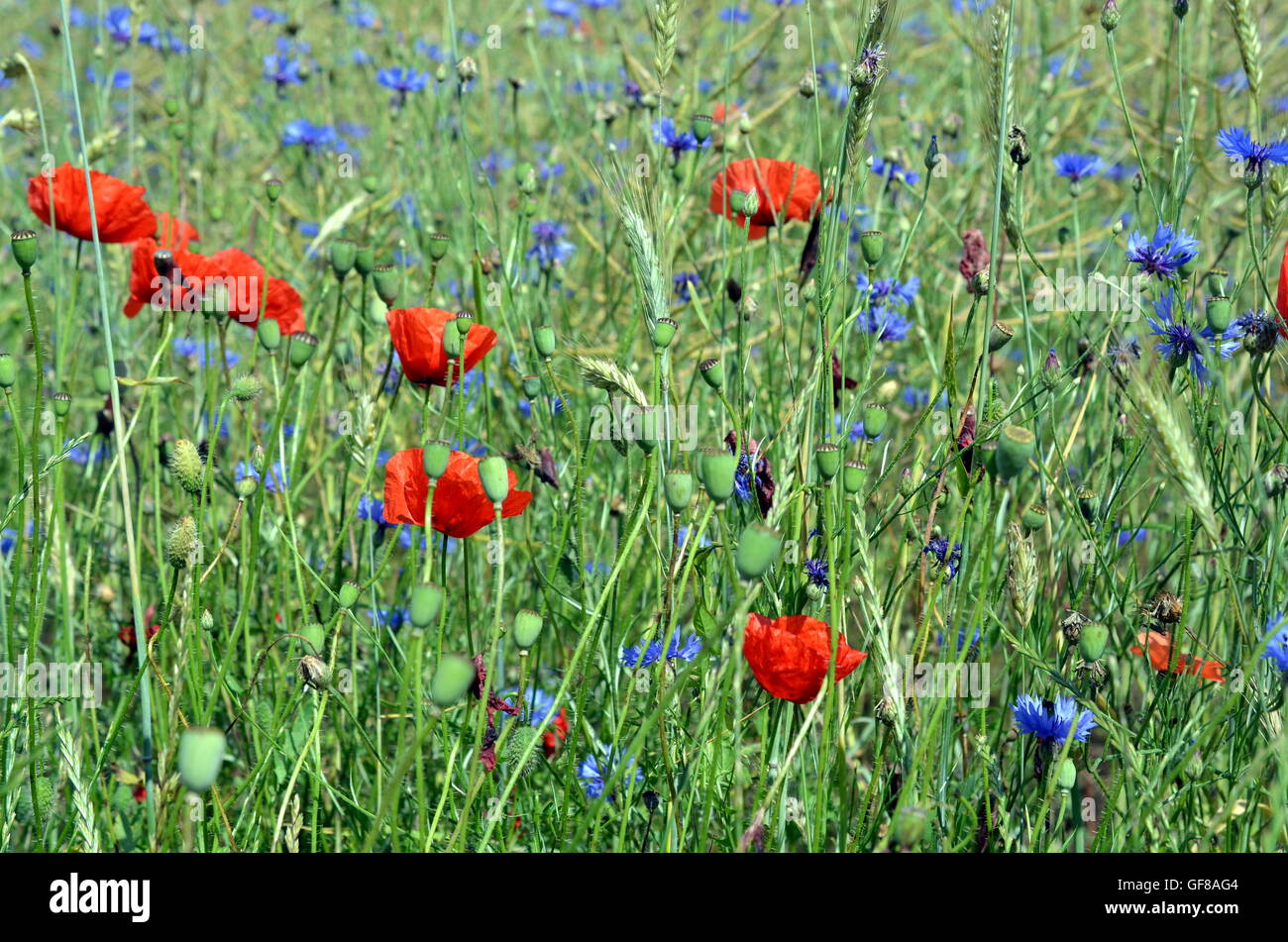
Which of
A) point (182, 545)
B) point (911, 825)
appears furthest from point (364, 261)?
point (911, 825)

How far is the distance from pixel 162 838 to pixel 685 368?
1.64 metres

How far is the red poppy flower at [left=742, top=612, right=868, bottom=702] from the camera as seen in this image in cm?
98

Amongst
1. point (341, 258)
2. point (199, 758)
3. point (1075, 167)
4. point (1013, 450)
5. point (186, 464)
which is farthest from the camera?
point (1075, 167)

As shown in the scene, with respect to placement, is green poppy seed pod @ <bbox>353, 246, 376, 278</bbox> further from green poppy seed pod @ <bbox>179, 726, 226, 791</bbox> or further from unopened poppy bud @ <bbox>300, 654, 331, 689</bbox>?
green poppy seed pod @ <bbox>179, 726, 226, 791</bbox>

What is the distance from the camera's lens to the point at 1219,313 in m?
1.13

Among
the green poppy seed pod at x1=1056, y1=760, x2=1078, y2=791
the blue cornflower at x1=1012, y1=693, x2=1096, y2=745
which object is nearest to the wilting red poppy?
the blue cornflower at x1=1012, y1=693, x2=1096, y2=745

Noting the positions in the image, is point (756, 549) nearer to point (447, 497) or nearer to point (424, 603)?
point (424, 603)

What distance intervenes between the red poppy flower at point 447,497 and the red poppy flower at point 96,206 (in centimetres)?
61

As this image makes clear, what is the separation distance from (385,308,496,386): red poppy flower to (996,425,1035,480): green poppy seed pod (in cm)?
55

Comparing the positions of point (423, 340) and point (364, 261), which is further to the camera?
point (364, 261)

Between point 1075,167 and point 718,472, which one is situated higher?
point 1075,167

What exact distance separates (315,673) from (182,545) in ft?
0.59

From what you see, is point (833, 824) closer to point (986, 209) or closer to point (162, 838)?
point (162, 838)
